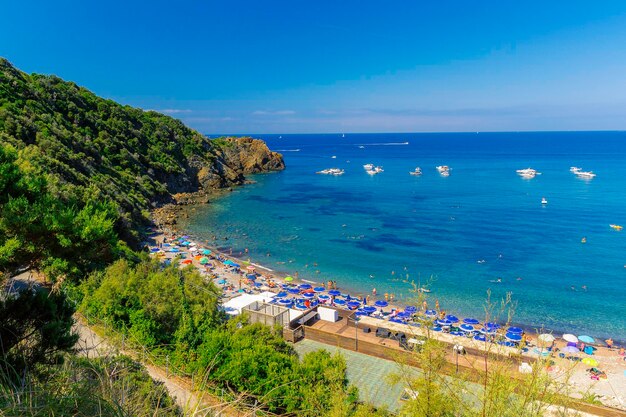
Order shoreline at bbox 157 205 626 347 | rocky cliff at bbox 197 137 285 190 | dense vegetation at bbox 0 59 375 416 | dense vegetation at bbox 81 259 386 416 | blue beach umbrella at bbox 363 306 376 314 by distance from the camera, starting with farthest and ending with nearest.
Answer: rocky cliff at bbox 197 137 285 190, blue beach umbrella at bbox 363 306 376 314, shoreline at bbox 157 205 626 347, dense vegetation at bbox 81 259 386 416, dense vegetation at bbox 0 59 375 416

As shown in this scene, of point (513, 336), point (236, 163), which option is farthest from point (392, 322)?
point (236, 163)

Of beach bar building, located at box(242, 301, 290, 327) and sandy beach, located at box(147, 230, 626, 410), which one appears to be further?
sandy beach, located at box(147, 230, 626, 410)

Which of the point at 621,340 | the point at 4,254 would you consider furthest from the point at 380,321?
the point at 4,254

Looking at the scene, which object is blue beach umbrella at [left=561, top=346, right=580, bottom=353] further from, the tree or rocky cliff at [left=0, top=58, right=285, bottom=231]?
rocky cliff at [left=0, top=58, right=285, bottom=231]

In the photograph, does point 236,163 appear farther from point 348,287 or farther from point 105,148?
point 348,287

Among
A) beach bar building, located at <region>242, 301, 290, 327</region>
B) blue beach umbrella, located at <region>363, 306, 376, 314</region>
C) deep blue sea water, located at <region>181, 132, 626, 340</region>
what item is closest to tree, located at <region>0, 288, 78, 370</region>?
beach bar building, located at <region>242, 301, 290, 327</region>

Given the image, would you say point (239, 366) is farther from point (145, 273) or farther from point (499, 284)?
point (499, 284)

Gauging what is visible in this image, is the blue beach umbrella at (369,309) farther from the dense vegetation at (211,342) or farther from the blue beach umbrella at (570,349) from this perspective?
the dense vegetation at (211,342)
